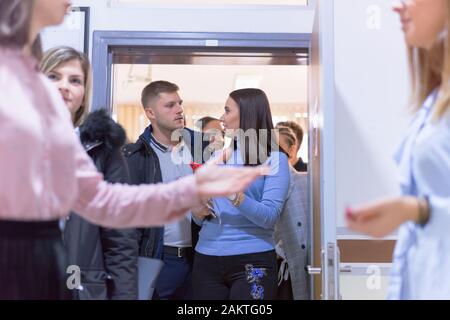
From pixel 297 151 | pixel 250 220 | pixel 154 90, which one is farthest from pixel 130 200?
pixel 297 151

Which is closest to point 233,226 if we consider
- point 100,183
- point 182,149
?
point 182,149

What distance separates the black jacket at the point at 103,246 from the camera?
2.00 meters

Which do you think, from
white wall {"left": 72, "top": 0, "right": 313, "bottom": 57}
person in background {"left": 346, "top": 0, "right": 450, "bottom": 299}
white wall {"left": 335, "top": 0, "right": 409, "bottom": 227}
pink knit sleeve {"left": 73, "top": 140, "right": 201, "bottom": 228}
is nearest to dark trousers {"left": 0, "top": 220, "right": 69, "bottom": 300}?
pink knit sleeve {"left": 73, "top": 140, "right": 201, "bottom": 228}

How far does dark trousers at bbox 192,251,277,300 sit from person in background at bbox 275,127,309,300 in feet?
0.92

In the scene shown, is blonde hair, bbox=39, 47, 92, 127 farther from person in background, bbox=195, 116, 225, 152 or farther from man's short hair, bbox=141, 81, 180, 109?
person in background, bbox=195, 116, 225, 152

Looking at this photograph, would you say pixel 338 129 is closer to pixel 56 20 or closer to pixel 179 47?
pixel 179 47

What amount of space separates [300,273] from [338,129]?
0.70 m

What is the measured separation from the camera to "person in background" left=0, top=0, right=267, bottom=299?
120 centimetres

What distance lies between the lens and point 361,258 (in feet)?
8.68

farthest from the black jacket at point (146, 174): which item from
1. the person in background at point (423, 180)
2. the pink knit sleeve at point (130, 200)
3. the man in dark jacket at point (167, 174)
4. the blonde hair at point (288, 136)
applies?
the person in background at point (423, 180)

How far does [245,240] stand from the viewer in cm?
267

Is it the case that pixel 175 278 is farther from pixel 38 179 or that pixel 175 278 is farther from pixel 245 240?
pixel 38 179

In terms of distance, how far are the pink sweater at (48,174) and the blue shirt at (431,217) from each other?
1.51 feet

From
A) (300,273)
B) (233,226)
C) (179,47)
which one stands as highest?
(179,47)
